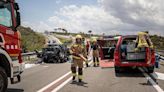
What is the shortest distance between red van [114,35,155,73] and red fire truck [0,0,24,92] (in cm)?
639

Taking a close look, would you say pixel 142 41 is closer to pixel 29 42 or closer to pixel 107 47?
pixel 107 47

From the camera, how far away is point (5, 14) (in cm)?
1007

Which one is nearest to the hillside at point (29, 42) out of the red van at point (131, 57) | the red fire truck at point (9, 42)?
the red van at point (131, 57)

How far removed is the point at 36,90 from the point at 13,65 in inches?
48.9

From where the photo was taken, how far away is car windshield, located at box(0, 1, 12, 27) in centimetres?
986

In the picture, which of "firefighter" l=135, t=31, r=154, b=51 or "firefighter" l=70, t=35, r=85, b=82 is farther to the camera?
"firefighter" l=135, t=31, r=154, b=51

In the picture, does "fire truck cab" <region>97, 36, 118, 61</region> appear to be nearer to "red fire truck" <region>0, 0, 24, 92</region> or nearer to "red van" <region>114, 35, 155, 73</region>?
"red van" <region>114, 35, 155, 73</region>

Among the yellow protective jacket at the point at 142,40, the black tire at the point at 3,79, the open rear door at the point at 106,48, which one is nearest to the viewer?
the black tire at the point at 3,79

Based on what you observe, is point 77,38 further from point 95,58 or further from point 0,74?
point 95,58

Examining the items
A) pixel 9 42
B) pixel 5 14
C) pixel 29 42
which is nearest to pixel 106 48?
pixel 9 42

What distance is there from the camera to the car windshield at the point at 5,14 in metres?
9.86

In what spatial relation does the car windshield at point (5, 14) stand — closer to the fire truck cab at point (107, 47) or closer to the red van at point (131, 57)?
the red van at point (131, 57)

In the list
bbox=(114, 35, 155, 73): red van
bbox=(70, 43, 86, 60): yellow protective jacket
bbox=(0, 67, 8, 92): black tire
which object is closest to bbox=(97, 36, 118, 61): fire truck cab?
bbox=(114, 35, 155, 73): red van

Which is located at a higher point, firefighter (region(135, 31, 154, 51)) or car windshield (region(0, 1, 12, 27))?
car windshield (region(0, 1, 12, 27))
